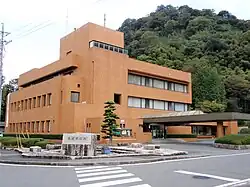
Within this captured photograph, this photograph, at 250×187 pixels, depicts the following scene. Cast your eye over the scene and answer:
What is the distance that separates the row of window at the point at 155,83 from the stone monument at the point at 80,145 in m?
23.1

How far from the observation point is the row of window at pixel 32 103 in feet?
128

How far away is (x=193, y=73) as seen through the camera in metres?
62.5

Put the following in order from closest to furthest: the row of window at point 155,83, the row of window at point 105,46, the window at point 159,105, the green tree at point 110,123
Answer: the green tree at point 110,123 → the row of window at point 105,46 → the row of window at point 155,83 → the window at point 159,105

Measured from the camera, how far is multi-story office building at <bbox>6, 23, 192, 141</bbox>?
34688 mm

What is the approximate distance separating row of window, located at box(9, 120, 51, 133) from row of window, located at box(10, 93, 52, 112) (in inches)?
88.5

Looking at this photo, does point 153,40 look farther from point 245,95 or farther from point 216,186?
point 216,186

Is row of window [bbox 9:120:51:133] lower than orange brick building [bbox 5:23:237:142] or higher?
lower

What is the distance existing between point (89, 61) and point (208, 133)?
25.3 meters

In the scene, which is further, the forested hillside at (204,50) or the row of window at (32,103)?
the forested hillside at (204,50)

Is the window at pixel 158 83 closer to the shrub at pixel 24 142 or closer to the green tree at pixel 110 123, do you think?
the green tree at pixel 110 123

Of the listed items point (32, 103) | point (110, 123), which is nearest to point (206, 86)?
point (32, 103)

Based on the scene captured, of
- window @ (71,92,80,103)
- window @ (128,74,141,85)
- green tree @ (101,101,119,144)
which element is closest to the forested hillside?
window @ (128,74,141,85)

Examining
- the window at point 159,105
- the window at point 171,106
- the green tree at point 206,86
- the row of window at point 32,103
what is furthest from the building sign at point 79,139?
the green tree at point 206,86

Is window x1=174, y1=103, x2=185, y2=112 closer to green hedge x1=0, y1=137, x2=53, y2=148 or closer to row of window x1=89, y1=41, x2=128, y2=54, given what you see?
row of window x1=89, y1=41, x2=128, y2=54
